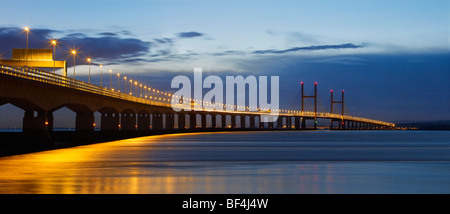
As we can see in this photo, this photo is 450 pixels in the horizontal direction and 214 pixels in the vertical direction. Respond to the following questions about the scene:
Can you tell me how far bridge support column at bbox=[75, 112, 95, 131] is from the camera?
83.9 meters

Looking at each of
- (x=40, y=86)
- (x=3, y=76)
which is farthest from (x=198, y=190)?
(x=40, y=86)

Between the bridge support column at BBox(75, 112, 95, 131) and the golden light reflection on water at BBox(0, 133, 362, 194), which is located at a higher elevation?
the bridge support column at BBox(75, 112, 95, 131)

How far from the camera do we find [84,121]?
84188 mm

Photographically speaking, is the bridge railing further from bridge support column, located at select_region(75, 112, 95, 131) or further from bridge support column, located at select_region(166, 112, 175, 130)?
bridge support column, located at select_region(166, 112, 175, 130)

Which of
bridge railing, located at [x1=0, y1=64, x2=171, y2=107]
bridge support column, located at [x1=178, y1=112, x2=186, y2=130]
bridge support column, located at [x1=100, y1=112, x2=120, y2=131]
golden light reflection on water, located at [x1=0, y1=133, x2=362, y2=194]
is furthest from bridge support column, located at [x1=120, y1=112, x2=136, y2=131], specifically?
golden light reflection on water, located at [x1=0, y1=133, x2=362, y2=194]

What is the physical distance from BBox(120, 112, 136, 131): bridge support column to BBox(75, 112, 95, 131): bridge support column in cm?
3999

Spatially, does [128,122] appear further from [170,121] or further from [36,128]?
[36,128]

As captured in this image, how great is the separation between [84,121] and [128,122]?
44.6m

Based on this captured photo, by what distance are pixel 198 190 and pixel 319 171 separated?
11.1 meters

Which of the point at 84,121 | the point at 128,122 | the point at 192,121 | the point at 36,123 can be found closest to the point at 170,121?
the point at 192,121

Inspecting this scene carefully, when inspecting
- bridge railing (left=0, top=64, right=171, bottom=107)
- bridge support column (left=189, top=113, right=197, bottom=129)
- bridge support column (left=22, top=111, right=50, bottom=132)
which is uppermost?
bridge railing (left=0, top=64, right=171, bottom=107)
